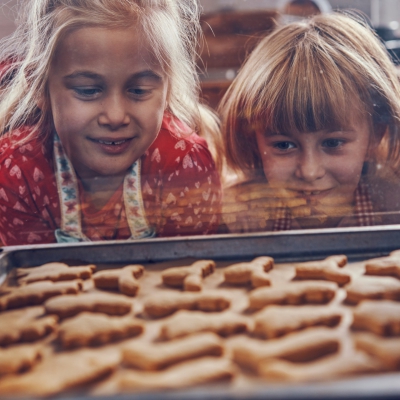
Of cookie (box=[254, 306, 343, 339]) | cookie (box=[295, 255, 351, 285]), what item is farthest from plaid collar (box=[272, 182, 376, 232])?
cookie (box=[254, 306, 343, 339])

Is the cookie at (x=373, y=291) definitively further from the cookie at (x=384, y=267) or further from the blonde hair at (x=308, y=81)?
the blonde hair at (x=308, y=81)

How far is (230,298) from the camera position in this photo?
3.75ft

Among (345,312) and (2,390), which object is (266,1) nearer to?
(345,312)

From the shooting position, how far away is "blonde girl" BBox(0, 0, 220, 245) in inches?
57.6

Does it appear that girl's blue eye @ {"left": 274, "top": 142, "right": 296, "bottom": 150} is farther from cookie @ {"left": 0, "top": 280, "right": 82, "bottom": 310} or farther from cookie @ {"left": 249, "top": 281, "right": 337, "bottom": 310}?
cookie @ {"left": 0, "top": 280, "right": 82, "bottom": 310}

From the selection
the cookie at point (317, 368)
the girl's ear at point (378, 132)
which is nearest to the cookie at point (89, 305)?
the cookie at point (317, 368)

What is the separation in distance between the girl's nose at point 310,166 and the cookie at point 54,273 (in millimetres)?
644

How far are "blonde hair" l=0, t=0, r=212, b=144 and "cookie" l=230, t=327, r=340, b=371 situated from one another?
2.61 ft

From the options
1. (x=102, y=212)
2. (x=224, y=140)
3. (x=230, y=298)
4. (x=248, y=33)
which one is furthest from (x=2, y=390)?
(x=248, y=33)

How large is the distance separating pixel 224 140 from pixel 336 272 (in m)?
0.54

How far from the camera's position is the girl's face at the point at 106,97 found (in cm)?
146

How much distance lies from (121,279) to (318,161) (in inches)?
27.1

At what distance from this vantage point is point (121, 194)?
1.61 metres

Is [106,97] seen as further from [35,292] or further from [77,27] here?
[35,292]
